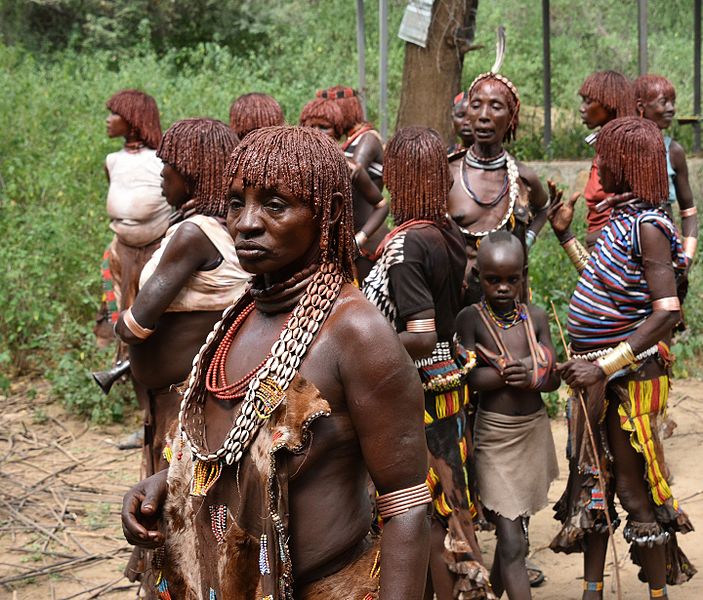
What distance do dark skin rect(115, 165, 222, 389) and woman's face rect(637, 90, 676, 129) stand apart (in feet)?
12.3

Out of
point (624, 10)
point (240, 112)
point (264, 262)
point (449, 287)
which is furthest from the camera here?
point (624, 10)

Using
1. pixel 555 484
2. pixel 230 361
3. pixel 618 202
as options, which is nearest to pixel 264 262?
pixel 230 361

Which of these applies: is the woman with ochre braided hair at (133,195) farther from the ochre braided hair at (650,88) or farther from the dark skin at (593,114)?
the ochre braided hair at (650,88)

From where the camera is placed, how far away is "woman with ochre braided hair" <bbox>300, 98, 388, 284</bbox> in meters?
6.57

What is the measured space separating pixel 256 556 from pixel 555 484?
14.4ft

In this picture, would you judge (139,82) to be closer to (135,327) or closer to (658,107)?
(658,107)

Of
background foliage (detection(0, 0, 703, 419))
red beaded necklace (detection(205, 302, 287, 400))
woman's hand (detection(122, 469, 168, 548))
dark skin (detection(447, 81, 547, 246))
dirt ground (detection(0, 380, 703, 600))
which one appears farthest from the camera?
background foliage (detection(0, 0, 703, 419))

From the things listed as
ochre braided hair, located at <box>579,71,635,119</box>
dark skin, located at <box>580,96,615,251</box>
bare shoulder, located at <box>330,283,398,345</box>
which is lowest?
bare shoulder, located at <box>330,283,398,345</box>

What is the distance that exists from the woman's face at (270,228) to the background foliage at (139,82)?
18.2 feet

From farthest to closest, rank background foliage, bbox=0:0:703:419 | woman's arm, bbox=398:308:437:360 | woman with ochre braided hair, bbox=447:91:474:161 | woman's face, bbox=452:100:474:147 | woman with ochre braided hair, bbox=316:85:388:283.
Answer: background foliage, bbox=0:0:703:419 → woman with ochre braided hair, bbox=316:85:388:283 → woman's face, bbox=452:100:474:147 → woman with ochre braided hair, bbox=447:91:474:161 → woman's arm, bbox=398:308:437:360

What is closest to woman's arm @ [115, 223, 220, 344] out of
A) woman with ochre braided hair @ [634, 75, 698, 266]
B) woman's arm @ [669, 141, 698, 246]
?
woman with ochre braided hair @ [634, 75, 698, 266]

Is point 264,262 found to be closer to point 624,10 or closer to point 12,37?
point 12,37

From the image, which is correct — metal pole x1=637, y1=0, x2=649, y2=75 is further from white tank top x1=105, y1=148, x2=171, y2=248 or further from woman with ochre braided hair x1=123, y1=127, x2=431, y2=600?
woman with ochre braided hair x1=123, y1=127, x2=431, y2=600

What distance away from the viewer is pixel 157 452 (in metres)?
4.57
